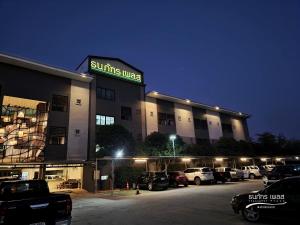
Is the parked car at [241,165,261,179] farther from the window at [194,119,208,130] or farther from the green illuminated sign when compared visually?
the green illuminated sign

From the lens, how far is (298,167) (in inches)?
750

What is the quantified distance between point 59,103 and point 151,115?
46.5 ft

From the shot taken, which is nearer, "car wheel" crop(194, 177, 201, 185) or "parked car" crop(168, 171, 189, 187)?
"parked car" crop(168, 171, 189, 187)

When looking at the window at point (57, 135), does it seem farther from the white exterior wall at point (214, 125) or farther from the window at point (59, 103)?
the white exterior wall at point (214, 125)

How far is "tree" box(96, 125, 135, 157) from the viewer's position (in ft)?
89.4

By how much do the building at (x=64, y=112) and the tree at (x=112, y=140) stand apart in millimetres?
1355

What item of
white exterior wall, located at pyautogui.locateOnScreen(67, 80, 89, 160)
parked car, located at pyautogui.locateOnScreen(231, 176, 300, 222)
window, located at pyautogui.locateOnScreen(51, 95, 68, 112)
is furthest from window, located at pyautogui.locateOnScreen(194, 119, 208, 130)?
parked car, located at pyautogui.locateOnScreen(231, 176, 300, 222)

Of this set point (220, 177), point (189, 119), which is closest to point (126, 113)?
point (189, 119)

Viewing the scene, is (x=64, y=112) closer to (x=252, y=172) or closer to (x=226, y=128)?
(x=252, y=172)

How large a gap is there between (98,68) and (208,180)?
19.4m

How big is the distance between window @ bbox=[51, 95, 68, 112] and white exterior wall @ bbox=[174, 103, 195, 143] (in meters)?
19.3

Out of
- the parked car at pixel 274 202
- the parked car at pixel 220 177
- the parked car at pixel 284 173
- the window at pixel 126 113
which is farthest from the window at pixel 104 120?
the parked car at pixel 274 202

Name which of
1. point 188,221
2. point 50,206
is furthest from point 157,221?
point 50,206

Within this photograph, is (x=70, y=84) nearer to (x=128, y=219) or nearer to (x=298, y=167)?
(x=128, y=219)
